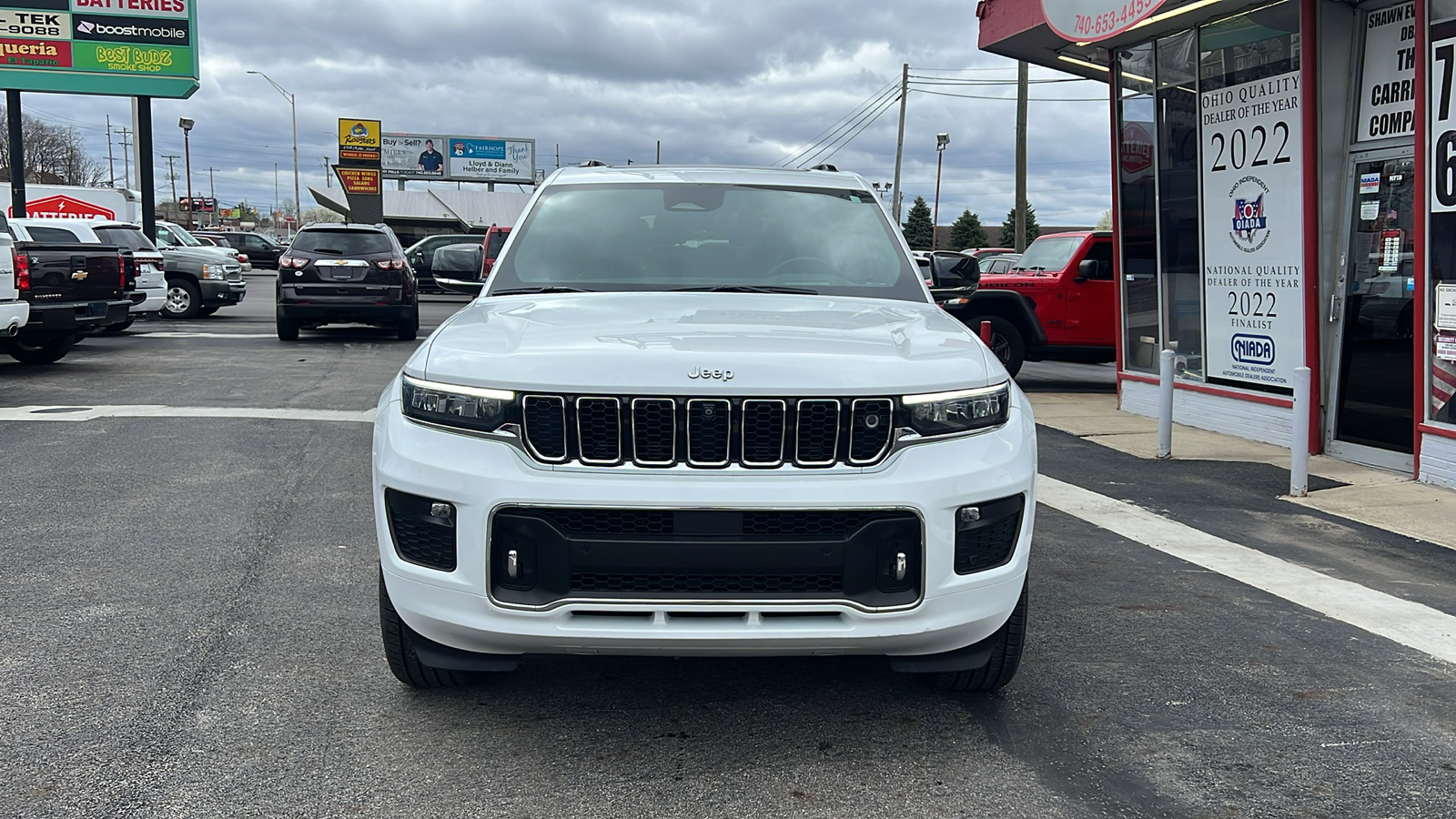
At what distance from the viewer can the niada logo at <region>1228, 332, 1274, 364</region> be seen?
9.78 meters

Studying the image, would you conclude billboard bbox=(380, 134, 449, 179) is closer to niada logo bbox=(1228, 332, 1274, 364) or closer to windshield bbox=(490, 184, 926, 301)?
niada logo bbox=(1228, 332, 1274, 364)

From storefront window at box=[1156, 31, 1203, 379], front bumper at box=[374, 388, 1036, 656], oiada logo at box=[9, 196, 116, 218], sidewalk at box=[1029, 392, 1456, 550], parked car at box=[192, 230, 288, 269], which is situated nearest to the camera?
front bumper at box=[374, 388, 1036, 656]

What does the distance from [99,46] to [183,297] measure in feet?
44.3

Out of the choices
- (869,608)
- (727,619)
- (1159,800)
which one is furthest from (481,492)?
(1159,800)

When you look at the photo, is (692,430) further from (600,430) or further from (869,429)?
(869,429)

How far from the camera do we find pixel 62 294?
12516 mm

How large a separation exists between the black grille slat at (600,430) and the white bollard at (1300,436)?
19.1ft

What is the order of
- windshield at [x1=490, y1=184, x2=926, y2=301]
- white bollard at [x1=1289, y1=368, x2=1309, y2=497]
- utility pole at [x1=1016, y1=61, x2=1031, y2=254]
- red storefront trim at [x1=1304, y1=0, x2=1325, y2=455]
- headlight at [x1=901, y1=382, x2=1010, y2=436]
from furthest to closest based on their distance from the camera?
utility pole at [x1=1016, y1=61, x2=1031, y2=254]
red storefront trim at [x1=1304, y1=0, x2=1325, y2=455]
white bollard at [x1=1289, y1=368, x2=1309, y2=497]
windshield at [x1=490, y1=184, x2=926, y2=301]
headlight at [x1=901, y1=382, x2=1010, y2=436]

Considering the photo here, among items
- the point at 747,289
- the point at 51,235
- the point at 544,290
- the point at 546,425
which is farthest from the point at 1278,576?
the point at 51,235

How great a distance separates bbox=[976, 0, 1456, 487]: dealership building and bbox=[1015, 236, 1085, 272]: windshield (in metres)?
2.03

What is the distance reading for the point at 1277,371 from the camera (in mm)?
9672

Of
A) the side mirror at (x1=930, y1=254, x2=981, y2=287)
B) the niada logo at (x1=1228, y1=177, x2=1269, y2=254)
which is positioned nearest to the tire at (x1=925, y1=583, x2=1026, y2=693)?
the side mirror at (x1=930, y1=254, x2=981, y2=287)

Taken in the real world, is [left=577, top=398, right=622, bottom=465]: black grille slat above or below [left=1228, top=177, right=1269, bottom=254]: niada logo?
below

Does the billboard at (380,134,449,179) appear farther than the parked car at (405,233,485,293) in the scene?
Yes
